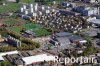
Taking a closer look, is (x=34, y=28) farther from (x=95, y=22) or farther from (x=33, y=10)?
(x=33, y=10)

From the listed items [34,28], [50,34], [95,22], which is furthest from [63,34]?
[95,22]

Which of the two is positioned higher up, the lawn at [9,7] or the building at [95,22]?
the lawn at [9,7]

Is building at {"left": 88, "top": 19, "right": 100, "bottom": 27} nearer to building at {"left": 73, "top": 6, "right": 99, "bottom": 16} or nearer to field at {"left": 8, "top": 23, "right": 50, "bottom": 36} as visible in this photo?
building at {"left": 73, "top": 6, "right": 99, "bottom": 16}

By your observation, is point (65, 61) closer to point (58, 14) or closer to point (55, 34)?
point (55, 34)

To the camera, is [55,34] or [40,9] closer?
[55,34]

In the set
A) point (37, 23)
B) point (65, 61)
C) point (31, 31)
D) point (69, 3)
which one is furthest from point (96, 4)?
point (65, 61)

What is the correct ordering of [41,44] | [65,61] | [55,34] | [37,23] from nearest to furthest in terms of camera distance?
[65,61] < [41,44] < [55,34] < [37,23]

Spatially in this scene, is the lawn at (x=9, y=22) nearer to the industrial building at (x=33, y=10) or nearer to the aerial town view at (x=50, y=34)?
the aerial town view at (x=50, y=34)

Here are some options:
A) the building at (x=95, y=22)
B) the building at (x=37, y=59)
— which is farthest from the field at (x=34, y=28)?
the building at (x=37, y=59)
